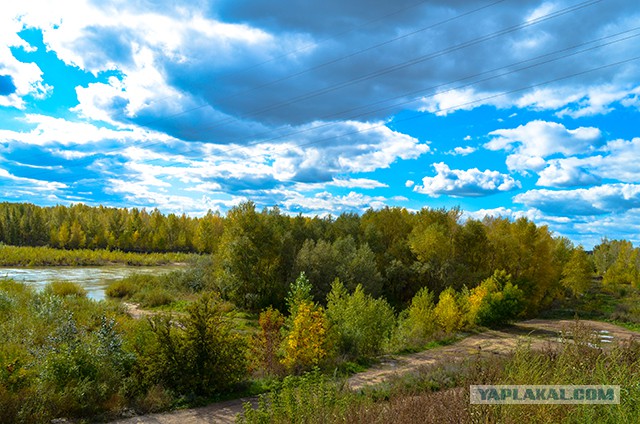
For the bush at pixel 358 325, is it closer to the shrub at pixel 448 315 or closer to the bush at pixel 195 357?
the bush at pixel 195 357

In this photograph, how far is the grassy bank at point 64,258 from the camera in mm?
53094

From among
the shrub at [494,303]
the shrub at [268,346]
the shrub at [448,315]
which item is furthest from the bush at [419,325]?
the shrub at [268,346]

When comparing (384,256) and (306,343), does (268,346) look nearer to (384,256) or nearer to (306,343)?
(306,343)

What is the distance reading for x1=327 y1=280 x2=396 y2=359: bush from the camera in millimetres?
12992

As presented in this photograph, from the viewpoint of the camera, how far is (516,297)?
22.3 m

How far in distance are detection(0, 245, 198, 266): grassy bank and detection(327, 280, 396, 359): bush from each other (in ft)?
113

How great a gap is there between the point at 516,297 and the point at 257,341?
16.3 metres

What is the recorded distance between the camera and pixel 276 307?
28.6 metres

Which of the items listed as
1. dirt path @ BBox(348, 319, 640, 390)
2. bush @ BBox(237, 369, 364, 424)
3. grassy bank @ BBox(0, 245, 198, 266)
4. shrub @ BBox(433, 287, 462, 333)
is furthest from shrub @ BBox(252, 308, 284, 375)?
grassy bank @ BBox(0, 245, 198, 266)

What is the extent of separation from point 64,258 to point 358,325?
5845 cm

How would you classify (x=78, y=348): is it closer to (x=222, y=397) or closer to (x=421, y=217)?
(x=222, y=397)

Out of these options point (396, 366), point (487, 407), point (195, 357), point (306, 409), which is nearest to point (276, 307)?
point (396, 366)

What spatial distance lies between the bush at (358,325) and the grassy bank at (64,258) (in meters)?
34.5

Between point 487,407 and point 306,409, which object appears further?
point 306,409
